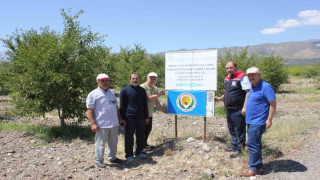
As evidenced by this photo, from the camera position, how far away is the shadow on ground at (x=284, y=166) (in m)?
5.09

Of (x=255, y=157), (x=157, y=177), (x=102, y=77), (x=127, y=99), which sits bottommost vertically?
(x=157, y=177)

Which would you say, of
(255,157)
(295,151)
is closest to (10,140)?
(255,157)

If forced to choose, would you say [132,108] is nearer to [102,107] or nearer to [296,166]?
[102,107]

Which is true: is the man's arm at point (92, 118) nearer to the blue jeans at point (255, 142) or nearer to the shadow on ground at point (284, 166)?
the blue jeans at point (255, 142)

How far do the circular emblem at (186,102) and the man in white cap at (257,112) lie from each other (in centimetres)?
203

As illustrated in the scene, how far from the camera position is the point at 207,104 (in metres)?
6.57

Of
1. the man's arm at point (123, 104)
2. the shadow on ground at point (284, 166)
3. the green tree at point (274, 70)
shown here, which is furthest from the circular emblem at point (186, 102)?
the green tree at point (274, 70)

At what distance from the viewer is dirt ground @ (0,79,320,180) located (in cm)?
504

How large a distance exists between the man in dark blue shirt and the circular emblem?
1.26 meters

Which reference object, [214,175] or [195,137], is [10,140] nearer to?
[195,137]

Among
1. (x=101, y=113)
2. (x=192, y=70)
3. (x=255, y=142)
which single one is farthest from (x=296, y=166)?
(x=101, y=113)

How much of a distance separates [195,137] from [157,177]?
2.49m

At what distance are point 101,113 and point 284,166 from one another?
378 cm

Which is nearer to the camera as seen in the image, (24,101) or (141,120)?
(141,120)
